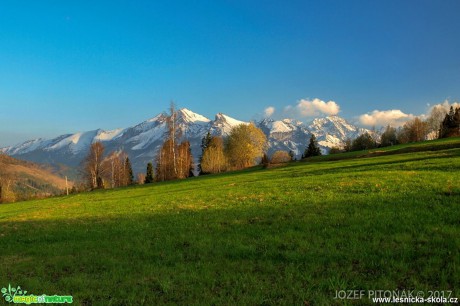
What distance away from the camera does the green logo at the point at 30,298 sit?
8.52 metres

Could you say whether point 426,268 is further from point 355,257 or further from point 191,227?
point 191,227

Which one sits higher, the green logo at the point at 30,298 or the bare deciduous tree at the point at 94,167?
the bare deciduous tree at the point at 94,167

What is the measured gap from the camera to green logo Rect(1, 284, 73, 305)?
27.9 feet

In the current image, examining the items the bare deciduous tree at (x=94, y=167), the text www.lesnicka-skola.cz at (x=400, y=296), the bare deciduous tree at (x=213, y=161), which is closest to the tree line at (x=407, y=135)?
the bare deciduous tree at (x=213, y=161)

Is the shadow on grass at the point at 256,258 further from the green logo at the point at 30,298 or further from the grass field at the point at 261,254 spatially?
the green logo at the point at 30,298

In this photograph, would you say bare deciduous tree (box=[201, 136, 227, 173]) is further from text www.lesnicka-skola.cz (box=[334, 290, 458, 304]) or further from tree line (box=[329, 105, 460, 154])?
text www.lesnicka-skola.cz (box=[334, 290, 458, 304])

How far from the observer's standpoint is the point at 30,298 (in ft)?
29.0

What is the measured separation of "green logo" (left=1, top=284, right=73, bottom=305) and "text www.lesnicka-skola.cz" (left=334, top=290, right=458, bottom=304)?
7.43 metres

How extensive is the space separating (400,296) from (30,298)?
997 cm

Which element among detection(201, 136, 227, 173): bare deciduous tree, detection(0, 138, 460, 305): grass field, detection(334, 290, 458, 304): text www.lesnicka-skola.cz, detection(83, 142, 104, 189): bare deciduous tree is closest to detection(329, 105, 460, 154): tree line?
detection(201, 136, 227, 173): bare deciduous tree

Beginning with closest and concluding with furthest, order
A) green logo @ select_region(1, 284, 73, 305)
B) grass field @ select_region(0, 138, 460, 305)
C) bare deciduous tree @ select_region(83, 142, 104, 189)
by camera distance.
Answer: grass field @ select_region(0, 138, 460, 305), green logo @ select_region(1, 284, 73, 305), bare deciduous tree @ select_region(83, 142, 104, 189)

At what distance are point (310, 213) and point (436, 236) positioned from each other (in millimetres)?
6339

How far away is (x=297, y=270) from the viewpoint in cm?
888

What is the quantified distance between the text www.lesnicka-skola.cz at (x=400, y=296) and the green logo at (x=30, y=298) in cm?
743
